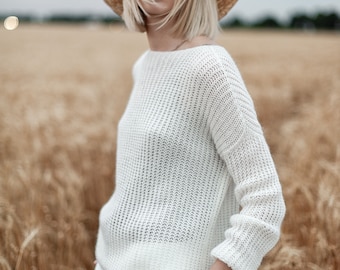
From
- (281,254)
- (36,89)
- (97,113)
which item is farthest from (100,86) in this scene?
(281,254)

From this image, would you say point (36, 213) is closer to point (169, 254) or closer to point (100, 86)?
point (169, 254)

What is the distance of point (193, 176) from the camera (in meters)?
1.12

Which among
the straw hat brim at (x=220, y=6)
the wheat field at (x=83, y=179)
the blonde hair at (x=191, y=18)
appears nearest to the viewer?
the blonde hair at (x=191, y=18)

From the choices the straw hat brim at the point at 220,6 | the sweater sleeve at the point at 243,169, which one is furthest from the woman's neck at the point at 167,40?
→ the straw hat brim at the point at 220,6

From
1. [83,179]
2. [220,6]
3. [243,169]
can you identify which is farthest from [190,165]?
[83,179]

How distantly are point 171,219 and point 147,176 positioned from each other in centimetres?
12

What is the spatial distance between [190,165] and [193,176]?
29mm

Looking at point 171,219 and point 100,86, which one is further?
point 100,86

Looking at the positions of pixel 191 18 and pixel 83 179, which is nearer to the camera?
pixel 191 18

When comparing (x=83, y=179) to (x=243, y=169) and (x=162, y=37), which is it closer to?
(x=162, y=37)

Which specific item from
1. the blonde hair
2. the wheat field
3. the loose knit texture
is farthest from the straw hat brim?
the wheat field

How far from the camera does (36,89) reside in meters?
6.61

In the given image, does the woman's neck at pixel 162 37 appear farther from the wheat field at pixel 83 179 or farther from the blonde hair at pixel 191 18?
the wheat field at pixel 83 179

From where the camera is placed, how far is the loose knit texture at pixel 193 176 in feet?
3.31
